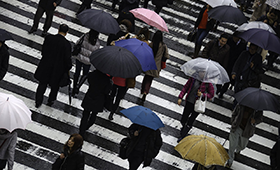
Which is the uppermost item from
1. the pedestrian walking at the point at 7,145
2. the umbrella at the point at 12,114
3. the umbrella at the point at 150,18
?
the umbrella at the point at 150,18

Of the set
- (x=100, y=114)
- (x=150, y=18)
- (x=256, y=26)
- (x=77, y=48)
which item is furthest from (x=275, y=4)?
(x=77, y=48)

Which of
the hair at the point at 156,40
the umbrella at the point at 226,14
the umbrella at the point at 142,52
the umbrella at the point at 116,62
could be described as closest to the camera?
the umbrella at the point at 116,62

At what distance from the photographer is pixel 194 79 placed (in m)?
9.87

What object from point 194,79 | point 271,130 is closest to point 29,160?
point 194,79

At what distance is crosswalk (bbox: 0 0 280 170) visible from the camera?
9430 millimetres

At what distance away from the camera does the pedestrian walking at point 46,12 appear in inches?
484

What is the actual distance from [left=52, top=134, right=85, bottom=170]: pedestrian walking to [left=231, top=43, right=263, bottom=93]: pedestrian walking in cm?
529

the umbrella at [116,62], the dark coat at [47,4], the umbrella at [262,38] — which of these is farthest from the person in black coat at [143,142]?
the dark coat at [47,4]

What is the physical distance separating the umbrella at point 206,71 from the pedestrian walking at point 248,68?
1.81 m

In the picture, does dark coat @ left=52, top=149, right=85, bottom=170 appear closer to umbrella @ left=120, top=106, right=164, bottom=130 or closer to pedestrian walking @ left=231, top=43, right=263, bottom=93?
umbrella @ left=120, top=106, right=164, bottom=130

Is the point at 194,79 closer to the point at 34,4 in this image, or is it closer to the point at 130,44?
the point at 130,44

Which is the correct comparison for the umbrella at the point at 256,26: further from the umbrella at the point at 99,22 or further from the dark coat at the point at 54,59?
the dark coat at the point at 54,59

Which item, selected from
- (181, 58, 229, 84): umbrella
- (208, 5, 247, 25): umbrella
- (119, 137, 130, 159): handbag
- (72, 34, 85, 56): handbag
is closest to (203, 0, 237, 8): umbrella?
(208, 5, 247, 25): umbrella

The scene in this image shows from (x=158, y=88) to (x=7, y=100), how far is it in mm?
5697
